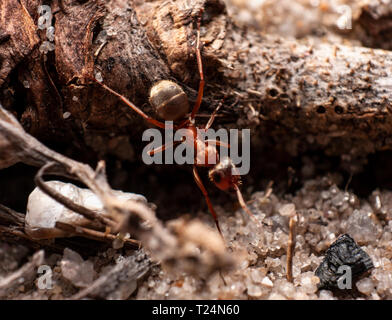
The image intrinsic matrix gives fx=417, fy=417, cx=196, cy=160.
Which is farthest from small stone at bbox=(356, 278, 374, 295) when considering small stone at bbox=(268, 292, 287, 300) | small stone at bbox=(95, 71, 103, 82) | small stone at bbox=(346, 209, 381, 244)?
small stone at bbox=(95, 71, 103, 82)

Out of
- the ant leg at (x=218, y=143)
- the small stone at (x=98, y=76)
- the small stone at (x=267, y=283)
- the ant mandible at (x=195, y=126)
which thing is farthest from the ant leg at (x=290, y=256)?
the small stone at (x=98, y=76)

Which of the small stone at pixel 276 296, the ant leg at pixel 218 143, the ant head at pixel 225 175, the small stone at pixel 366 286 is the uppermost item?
the ant leg at pixel 218 143

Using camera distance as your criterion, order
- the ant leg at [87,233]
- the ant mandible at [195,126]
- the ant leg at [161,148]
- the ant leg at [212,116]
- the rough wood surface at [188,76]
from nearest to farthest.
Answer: the ant leg at [87,233]
the rough wood surface at [188,76]
the ant mandible at [195,126]
the ant leg at [212,116]
the ant leg at [161,148]

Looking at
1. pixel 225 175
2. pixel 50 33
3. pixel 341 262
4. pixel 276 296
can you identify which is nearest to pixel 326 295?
pixel 341 262

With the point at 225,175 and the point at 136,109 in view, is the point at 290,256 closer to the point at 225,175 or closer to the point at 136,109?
the point at 225,175

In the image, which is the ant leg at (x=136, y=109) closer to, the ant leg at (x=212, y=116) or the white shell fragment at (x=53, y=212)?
the ant leg at (x=212, y=116)

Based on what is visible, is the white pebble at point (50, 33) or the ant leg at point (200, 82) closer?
the white pebble at point (50, 33)
